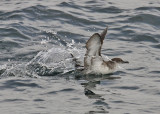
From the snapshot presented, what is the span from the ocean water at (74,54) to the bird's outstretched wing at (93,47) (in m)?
0.41

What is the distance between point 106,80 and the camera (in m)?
11.3

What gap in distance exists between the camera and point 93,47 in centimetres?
1081

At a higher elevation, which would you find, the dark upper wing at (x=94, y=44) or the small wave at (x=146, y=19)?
the small wave at (x=146, y=19)

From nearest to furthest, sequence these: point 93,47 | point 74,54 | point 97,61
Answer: point 93,47, point 97,61, point 74,54

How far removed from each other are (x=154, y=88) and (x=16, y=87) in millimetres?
3065

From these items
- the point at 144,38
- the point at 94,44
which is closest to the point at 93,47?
the point at 94,44

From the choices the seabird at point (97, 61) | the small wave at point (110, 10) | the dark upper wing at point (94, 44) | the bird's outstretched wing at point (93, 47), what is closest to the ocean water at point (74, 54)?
the small wave at point (110, 10)

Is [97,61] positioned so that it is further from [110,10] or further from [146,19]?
[110,10]

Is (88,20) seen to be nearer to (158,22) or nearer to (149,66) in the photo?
(158,22)

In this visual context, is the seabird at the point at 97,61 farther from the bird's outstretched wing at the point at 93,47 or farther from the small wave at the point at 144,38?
the small wave at the point at 144,38

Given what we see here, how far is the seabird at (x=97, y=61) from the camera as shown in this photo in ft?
35.2

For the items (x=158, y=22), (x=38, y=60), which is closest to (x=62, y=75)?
(x=38, y=60)

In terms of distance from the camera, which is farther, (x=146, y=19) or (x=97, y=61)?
(x=146, y=19)

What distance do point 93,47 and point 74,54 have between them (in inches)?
82.5
